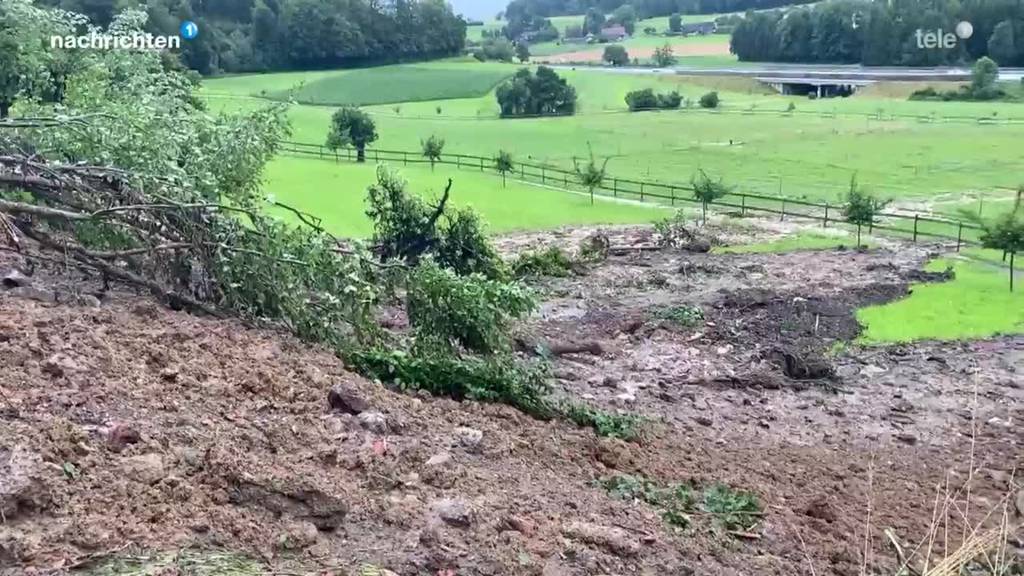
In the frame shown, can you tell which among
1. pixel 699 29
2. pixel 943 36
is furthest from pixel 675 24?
pixel 943 36

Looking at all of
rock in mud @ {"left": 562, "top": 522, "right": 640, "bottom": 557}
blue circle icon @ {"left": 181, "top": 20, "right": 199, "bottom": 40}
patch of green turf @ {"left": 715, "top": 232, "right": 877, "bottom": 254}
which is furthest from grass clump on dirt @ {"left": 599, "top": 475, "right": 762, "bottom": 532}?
blue circle icon @ {"left": 181, "top": 20, "right": 199, "bottom": 40}

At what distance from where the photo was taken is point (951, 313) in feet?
68.1

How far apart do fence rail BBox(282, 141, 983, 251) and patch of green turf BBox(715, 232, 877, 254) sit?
1256 mm

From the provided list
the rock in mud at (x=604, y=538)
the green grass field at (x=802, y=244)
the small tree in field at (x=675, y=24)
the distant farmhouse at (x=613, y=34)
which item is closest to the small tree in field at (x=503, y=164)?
the green grass field at (x=802, y=244)

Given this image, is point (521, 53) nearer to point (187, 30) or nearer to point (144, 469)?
point (187, 30)

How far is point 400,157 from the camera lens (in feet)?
175

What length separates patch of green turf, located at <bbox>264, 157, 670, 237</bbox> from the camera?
33.3m

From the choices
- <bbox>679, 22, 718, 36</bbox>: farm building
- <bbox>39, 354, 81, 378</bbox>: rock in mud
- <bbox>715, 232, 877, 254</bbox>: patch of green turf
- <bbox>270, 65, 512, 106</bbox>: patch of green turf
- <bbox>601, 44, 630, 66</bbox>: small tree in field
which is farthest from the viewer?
<bbox>679, 22, 718, 36</bbox>: farm building

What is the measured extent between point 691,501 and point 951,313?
14291 mm

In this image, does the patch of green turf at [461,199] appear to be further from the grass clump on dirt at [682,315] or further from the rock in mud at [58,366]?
the rock in mud at [58,366]

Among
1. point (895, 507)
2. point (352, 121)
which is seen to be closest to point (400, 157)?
point (352, 121)

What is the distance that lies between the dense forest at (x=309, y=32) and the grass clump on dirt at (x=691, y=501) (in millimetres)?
61722

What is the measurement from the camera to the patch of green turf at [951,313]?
19.2m

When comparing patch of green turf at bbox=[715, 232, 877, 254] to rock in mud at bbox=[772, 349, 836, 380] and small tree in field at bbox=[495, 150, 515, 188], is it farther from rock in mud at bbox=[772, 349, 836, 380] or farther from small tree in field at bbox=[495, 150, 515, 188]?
small tree in field at bbox=[495, 150, 515, 188]
